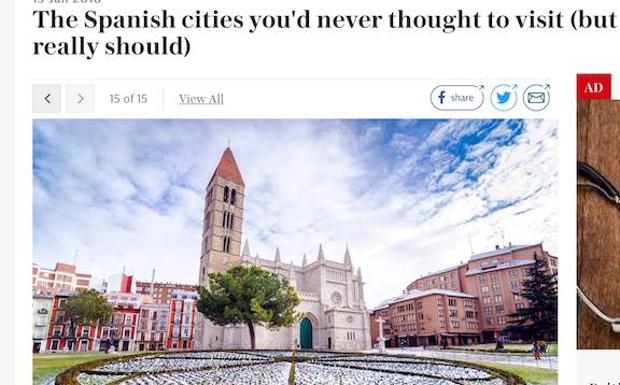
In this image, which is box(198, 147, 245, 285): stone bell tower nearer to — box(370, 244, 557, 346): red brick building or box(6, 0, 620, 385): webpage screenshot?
box(6, 0, 620, 385): webpage screenshot

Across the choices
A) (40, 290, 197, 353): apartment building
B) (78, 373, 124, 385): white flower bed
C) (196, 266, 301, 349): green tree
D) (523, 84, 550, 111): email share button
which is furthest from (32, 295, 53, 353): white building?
(523, 84, 550, 111): email share button

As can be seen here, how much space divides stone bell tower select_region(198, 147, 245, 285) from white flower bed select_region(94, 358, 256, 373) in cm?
47

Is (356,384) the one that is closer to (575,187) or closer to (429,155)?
(429,155)

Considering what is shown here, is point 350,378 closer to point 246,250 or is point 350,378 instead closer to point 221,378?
point 221,378

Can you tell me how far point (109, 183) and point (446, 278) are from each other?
2.04 meters

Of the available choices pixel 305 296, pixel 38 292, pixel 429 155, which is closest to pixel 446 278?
pixel 429 155

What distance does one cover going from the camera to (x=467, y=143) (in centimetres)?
222

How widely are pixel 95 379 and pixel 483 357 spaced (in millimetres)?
2213

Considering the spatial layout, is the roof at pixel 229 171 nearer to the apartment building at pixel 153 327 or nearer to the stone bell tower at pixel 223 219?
the stone bell tower at pixel 223 219

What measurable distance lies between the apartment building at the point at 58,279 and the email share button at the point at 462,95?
2194mm

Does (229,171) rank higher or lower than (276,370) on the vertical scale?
higher

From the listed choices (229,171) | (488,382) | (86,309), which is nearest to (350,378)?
(488,382)

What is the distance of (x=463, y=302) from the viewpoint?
2.43 meters

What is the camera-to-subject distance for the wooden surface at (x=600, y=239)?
1775mm
